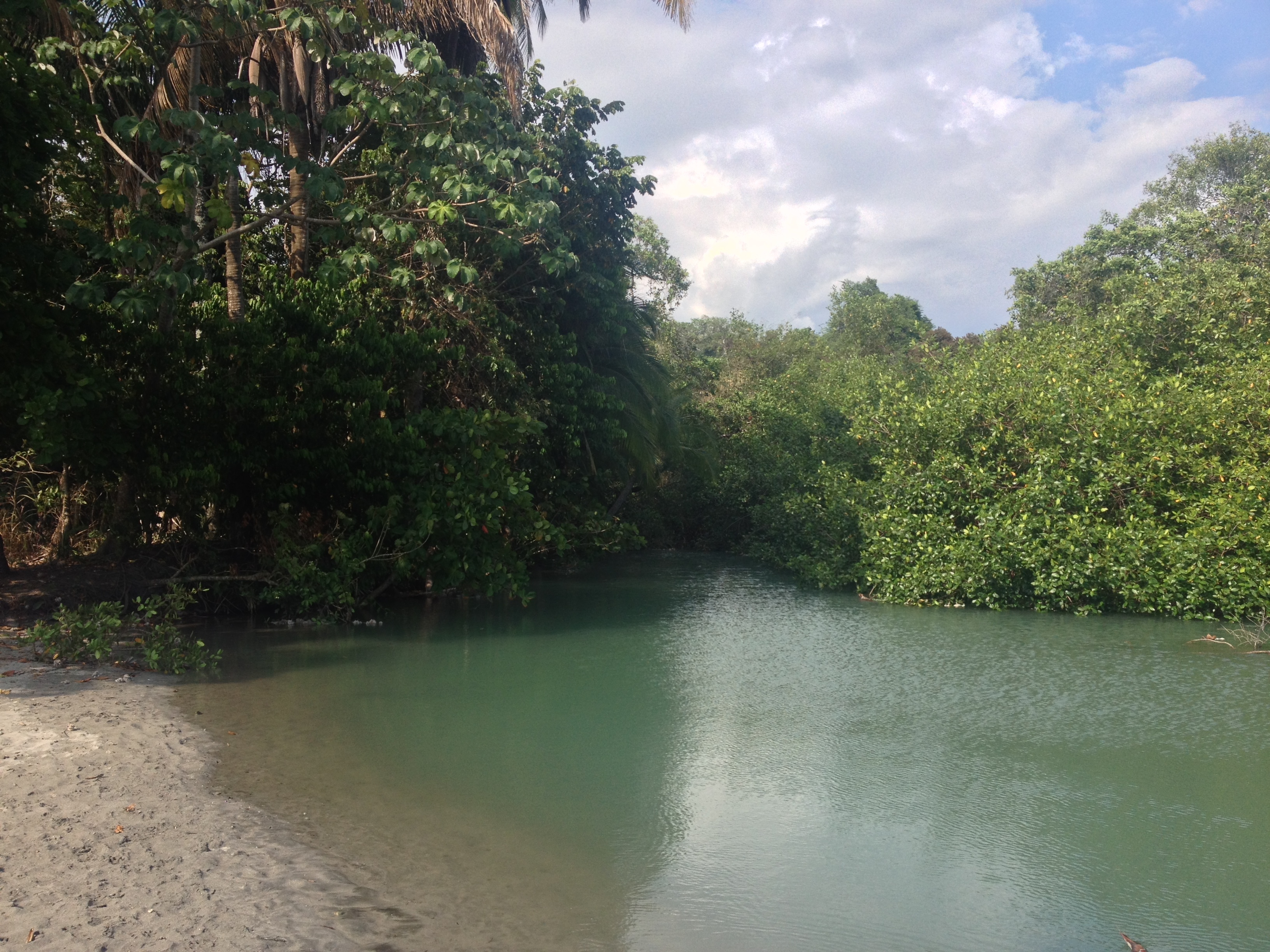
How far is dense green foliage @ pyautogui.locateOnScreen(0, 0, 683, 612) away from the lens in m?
8.76

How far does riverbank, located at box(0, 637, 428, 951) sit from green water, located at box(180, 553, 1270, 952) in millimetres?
217

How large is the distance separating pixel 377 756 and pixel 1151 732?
18.3ft

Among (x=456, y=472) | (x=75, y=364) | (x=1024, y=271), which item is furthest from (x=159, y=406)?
(x=1024, y=271)

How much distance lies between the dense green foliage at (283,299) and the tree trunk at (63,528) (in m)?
0.06

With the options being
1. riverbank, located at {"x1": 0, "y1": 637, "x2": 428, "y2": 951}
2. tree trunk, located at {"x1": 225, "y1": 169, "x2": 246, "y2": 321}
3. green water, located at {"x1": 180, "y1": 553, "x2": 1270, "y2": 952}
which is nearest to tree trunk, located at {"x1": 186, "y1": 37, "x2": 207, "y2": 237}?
tree trunk, located at {"x1": 225, "y1": 169, "x2": 246, "y2": 321}

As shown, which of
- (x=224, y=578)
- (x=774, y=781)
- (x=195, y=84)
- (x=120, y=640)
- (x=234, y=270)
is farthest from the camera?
(x=234, y=270)

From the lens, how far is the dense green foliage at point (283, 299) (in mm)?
8758

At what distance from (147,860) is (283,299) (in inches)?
295

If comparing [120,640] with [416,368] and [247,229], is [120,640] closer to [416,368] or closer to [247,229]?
[247,229]

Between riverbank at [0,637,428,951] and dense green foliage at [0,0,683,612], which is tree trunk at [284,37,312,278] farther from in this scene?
riverbank at [0,637,428,951]

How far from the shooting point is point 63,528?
10.9 metres

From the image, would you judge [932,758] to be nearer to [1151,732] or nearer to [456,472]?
[1151,732]

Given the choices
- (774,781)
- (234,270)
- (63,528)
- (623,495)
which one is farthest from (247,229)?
(623,495)

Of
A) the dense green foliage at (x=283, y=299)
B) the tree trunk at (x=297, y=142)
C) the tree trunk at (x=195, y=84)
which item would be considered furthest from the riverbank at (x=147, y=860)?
the tree trunk at (x=297, y=142)
